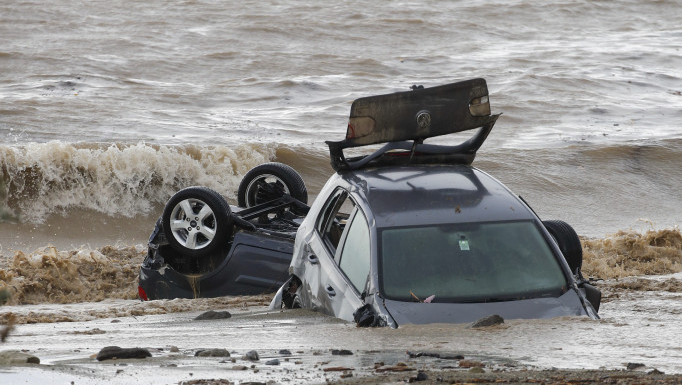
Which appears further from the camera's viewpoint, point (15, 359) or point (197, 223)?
point (197, 223)

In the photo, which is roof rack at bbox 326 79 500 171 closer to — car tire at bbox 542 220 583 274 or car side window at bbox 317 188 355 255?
car side window at bbox 317 188 355 255

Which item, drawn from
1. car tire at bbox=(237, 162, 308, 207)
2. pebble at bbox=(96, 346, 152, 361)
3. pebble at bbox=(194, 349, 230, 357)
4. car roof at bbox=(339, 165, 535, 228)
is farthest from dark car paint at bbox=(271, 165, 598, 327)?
car tire at bbox=(237, 162, 308, 207)

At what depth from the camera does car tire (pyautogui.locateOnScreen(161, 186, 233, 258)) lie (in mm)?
8789

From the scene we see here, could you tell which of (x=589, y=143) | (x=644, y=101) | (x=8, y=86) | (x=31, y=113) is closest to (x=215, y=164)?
(x=31, y=113)

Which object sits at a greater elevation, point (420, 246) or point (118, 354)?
point (420, 246)

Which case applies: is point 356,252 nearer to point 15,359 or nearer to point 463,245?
point 463,245

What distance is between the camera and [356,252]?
6.42m

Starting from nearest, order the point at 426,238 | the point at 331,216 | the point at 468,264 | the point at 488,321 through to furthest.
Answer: the point at 488,321, the point at 468,264, the point at 426,238, the point at 331,216

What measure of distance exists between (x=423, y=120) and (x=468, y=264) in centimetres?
155

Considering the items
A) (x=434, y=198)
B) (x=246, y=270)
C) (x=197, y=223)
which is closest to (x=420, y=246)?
(x=434, y=198)

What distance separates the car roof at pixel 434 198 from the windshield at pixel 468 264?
0.07 metres

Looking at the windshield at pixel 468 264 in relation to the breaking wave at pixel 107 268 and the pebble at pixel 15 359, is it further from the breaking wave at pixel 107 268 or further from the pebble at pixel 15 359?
the breaking wave at pixel 107 268

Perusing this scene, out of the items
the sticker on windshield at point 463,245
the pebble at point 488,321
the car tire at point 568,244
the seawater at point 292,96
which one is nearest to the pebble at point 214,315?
the sticker on windshield at point 463,245

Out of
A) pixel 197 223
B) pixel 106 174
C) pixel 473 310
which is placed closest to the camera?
pixel 473 310
